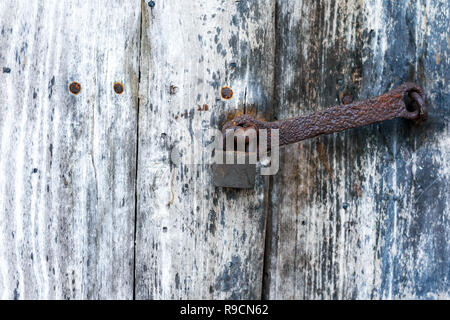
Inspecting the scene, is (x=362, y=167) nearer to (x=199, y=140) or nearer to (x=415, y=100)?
(x=415, y=100)

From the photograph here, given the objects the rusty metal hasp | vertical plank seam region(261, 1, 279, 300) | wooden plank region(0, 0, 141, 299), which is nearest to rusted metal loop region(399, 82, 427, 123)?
the rusty metal hasp

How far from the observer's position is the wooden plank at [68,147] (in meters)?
0.60

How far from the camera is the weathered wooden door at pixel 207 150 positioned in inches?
23.3

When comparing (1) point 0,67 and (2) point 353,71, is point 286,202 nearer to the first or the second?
(2) point 353,71

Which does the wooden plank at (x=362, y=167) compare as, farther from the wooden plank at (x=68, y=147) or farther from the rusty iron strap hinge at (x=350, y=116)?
the wooden plank at (x=68, y=147)

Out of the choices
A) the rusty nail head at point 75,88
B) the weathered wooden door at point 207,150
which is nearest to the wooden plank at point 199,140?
the weathered wooden door at point 207,150

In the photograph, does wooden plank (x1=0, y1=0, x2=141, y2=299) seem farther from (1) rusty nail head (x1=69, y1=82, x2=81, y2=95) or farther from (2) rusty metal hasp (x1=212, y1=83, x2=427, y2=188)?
(2) rusty metal hasp (x1=212, y1=83, x2=427, y2=188)

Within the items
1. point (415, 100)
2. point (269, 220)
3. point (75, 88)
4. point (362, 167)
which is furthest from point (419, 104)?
point (75, 88)

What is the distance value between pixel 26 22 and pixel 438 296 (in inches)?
32.5

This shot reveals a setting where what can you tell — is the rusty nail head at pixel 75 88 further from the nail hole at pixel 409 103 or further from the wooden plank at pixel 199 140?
the nail hole at pixel 409 103

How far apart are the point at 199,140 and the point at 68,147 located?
220 mm

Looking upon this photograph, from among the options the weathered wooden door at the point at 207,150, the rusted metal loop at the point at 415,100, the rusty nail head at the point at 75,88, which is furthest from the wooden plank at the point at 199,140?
the rusted metal loop at the point at 415,100

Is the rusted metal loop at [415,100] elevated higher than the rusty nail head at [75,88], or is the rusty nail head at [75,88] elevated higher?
the rusty nail head at [75,88]

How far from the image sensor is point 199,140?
603 millimetres
